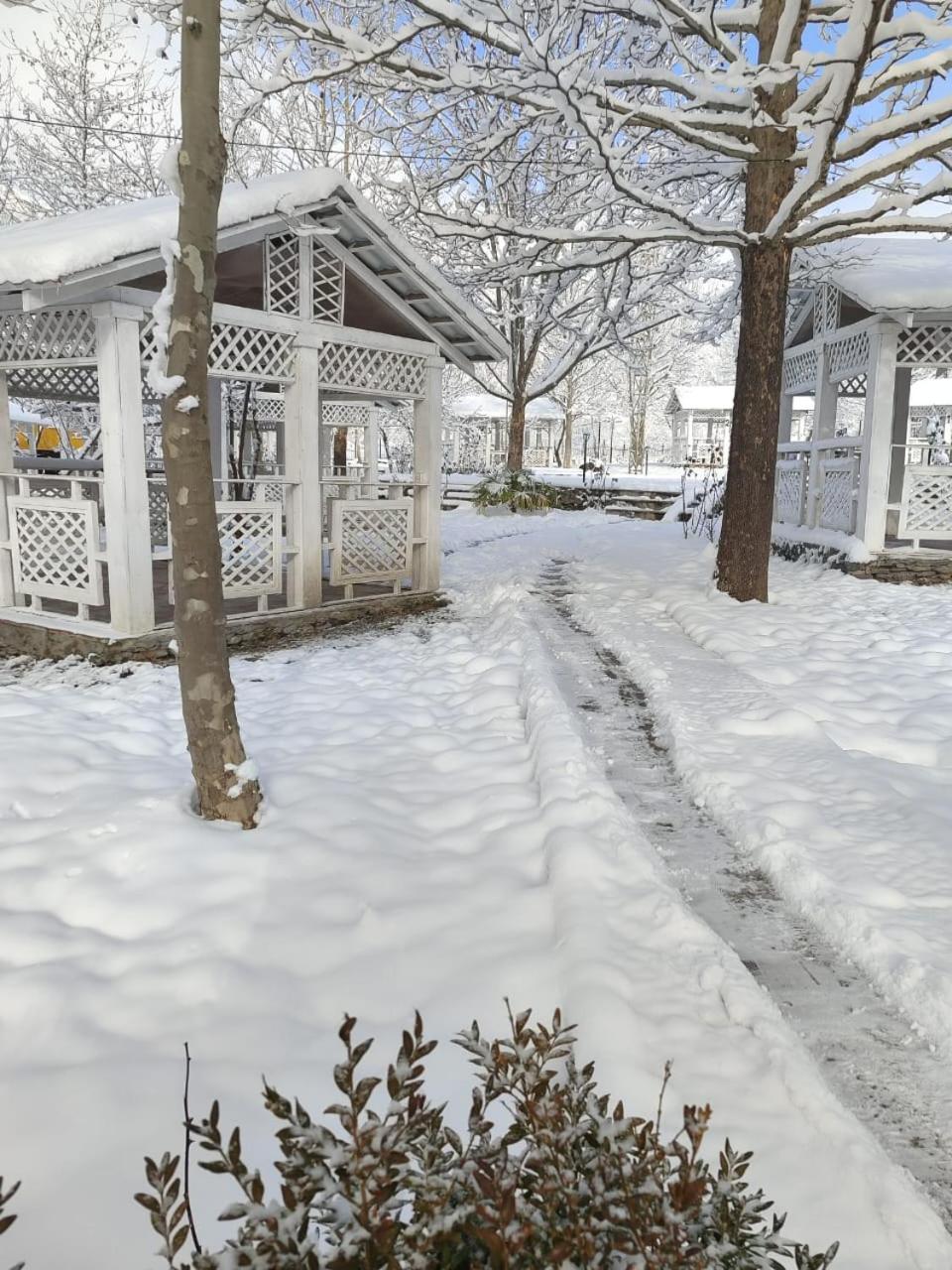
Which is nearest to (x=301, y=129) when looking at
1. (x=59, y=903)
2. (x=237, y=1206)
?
(x=59, y=903)

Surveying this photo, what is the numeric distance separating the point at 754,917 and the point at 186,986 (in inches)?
79.8

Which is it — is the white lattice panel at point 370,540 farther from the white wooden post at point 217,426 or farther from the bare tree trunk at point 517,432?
the bare tree trunk at point 517,432

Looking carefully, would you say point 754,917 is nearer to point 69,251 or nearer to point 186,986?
point 186,986

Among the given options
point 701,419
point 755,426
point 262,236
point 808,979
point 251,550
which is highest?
point 701,419

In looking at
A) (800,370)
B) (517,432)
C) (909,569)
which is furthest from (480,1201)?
(517,432)

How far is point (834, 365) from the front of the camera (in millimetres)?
12633

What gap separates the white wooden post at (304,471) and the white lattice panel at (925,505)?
7.51 m

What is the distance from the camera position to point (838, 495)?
1200 centimetres

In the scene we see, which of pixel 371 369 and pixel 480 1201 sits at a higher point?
pixel 371 369

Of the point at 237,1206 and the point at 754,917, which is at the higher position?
the point at 237,1206

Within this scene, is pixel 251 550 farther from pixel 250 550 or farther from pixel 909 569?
pixel 909 569

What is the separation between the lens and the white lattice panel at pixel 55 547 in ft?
22.7

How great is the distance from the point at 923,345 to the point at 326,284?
7.43 m

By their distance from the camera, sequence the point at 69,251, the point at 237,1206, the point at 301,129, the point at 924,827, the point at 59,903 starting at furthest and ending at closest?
the point at 301,129 → the point at 69,251 → the point at 924,827 → the point at 59,903 → the point at 237,1206
